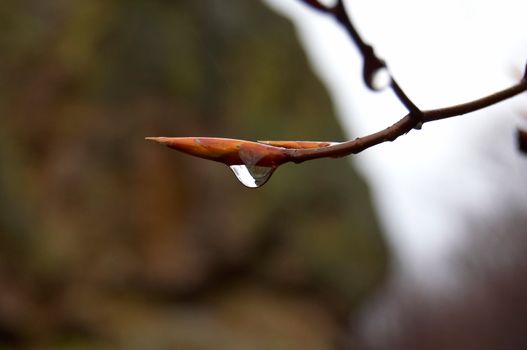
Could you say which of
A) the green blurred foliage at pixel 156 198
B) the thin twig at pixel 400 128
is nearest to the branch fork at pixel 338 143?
the thin twig at pixel 400 128

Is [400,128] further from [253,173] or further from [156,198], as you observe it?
[156,198]

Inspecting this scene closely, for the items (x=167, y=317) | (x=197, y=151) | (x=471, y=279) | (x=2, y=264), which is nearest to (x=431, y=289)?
(x=471, y=279)

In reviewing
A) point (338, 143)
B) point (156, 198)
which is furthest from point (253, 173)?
point (156, 198)

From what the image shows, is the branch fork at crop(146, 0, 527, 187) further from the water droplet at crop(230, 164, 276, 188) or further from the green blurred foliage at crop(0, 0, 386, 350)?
the green blurred foliage at crop(0, 0, 386, 350)

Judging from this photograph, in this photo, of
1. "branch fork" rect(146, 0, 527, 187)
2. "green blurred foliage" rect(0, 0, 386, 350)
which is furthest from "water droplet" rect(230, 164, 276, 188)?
"green blurred foliage" rect(0, 0, 386, 350)

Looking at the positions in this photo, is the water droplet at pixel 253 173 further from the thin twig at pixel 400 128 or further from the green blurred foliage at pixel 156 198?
the green blurred foliage at pixel 156 198

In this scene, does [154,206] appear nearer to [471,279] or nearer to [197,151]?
[197,151]
